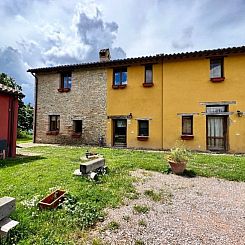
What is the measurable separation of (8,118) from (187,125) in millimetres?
10236

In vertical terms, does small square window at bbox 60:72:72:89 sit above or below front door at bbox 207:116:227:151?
above

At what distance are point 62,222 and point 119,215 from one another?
3.39 feet

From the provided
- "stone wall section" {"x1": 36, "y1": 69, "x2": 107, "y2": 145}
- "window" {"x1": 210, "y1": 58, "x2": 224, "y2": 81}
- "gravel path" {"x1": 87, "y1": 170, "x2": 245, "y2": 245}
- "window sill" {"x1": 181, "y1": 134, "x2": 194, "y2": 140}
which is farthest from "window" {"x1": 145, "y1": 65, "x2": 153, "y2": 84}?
"gravel path" {"x1": 87, "y1": 170, "x2": 245, "y2": 245}

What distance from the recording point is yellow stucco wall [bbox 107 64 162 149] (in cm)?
1500

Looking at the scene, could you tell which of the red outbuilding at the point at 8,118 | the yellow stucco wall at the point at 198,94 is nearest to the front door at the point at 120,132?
the yellow stucco wall at the point at 198,94

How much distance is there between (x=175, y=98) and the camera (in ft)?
48.1

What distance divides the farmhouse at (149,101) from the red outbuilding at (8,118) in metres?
6.86

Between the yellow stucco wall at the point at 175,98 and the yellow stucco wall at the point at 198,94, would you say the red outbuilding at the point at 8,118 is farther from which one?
the yellow stucco wall at the point at 198,94

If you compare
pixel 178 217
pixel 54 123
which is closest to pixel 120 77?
pixel 54 123

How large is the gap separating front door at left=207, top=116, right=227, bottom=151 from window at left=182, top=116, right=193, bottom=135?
3.41ft

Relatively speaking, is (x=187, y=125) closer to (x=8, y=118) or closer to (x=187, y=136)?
(x=187, y=136)

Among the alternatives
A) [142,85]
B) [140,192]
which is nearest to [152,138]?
[142,85]

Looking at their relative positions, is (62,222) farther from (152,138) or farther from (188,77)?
(188,77)

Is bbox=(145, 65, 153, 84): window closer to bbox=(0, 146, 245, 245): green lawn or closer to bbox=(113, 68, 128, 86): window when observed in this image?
bbox=(113, 68, 128, 86): window
